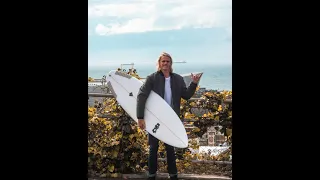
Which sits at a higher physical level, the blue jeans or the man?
the man

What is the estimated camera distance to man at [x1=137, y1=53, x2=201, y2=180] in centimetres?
376

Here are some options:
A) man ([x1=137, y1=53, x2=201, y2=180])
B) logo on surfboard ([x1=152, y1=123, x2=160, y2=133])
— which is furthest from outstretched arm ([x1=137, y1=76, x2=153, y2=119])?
logo on surfboard ([x1=152, y1=123, x2=160, y2=133])

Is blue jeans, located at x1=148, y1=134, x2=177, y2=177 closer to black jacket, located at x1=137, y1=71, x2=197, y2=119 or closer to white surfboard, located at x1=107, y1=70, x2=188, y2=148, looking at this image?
white surfboard, located at x1=107, y1=70, x2=188, y2=148

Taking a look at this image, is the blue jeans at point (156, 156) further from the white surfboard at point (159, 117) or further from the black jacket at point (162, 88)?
the black jacket at point (162, 88)

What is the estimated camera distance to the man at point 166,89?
3.76m

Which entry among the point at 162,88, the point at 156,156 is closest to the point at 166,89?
the point at 162,88

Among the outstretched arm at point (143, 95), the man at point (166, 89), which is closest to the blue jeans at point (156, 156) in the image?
the man at point (166, 89)

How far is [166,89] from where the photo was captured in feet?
12.5

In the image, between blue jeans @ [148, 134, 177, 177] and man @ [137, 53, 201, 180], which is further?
blue jeans @ [148, 134, 177, 177]

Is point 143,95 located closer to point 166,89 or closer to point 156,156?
point 166,89

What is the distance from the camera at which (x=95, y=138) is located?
4285 mm
